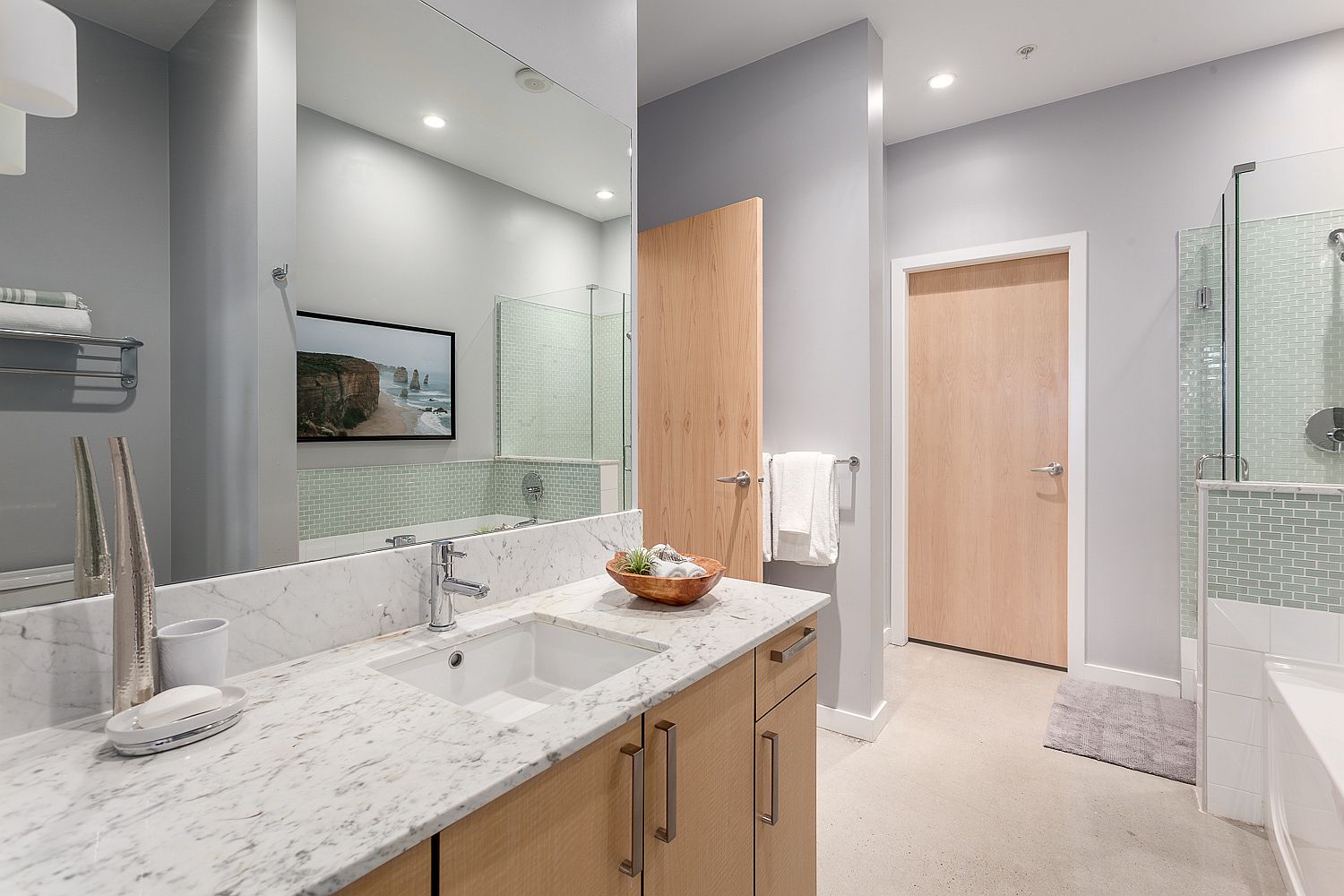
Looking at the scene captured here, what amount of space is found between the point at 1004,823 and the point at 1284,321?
175 cm

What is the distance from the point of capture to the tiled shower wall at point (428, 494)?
1.12 m

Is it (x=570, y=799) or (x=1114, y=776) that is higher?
(x=570, y=799)

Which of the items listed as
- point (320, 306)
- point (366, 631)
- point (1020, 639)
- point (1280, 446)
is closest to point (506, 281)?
point (320, 306)

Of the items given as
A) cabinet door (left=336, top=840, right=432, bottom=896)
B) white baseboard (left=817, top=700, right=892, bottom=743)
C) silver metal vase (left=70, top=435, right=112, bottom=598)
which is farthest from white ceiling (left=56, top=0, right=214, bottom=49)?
white baseboard (left=817, top=700, right=892, bottom=743)

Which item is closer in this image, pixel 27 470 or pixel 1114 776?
pixel 27 470

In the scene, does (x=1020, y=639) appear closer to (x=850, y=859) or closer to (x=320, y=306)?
(x=850, y=859)

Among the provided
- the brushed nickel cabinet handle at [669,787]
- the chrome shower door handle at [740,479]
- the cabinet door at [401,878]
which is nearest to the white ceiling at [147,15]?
the cabinet door at [401,878]

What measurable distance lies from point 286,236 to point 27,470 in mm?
498

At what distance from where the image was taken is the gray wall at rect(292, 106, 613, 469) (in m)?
1.12

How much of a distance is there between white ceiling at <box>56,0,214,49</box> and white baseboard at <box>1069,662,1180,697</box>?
12.1ft

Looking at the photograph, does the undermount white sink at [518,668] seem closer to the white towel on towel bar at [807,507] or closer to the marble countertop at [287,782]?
the marble countertop at [287,782]

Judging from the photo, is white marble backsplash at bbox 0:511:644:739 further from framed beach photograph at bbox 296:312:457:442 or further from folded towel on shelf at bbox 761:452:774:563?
folded towel on shelf at bbox 761:452:774:563

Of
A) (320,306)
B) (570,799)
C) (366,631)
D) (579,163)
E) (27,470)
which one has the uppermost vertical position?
(579,163)

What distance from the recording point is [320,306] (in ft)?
3.67
